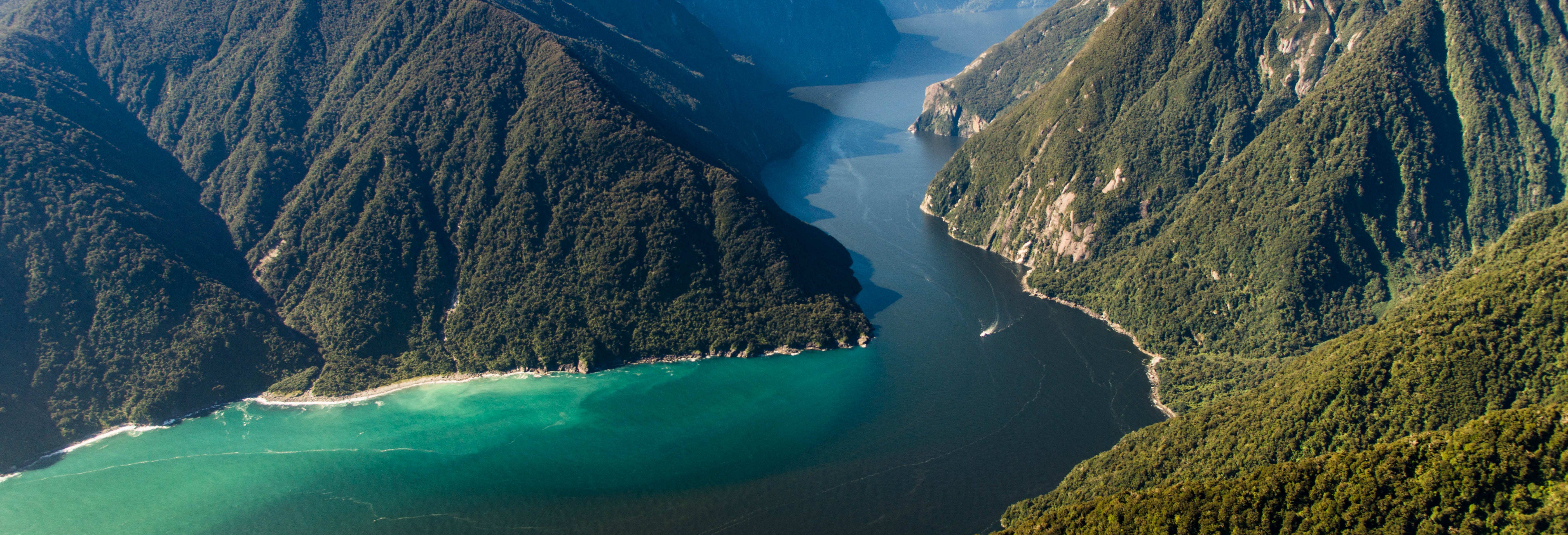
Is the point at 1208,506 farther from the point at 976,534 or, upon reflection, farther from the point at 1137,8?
the point at 1137,8

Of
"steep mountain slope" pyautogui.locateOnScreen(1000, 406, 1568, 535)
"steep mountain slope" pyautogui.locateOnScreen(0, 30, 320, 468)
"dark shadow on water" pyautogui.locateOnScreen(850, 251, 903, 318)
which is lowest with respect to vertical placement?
"steep mountain slope" pyautogui.locateOnScreen(1000, 406, 1568, 535)

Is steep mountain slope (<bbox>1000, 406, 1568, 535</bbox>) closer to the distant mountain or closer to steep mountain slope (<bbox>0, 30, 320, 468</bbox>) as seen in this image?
the distant mountain

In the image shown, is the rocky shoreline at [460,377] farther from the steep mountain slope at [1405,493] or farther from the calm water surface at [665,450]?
the steep mountain slope at [1405,493]

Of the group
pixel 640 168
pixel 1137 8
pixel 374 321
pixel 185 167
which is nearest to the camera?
pixel 374 321

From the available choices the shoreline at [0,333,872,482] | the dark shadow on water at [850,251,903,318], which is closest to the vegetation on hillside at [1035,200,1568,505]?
the shoreline at [0,333,872,482]

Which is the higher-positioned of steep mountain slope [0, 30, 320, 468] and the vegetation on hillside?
steep mountain slope [0, 30, 320, 468]

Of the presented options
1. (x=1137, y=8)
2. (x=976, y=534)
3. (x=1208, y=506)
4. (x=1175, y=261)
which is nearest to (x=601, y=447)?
(x=976, y=534)

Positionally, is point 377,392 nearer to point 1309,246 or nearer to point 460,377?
point 460,377
